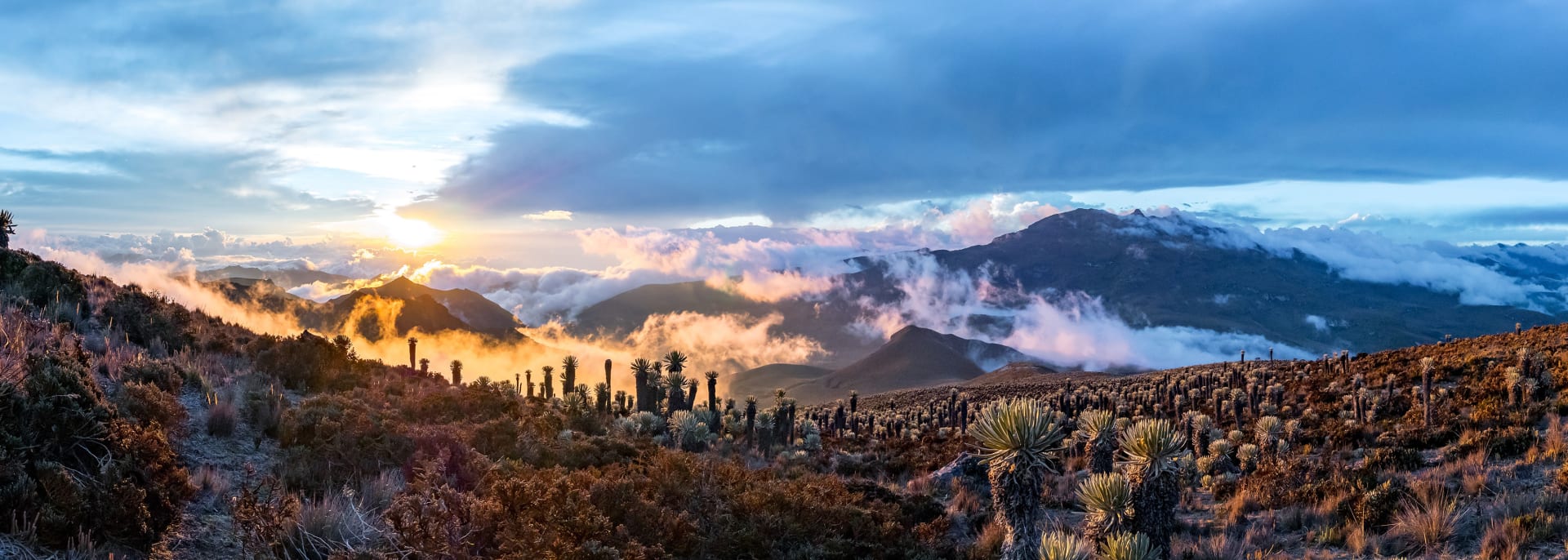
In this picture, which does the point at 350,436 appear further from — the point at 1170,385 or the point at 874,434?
the point at 1170,385

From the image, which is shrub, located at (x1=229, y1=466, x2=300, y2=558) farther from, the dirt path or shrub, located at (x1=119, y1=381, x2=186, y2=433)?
shrub, located at (x1=119, y1=381, x2=186, y2=433)

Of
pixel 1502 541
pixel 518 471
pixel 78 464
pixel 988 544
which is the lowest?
pixel 988 544

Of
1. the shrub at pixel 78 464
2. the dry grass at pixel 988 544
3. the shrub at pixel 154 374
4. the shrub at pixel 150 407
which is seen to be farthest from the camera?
the dry grass at pixel 988 544

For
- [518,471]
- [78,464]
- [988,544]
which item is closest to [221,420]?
[78,464]

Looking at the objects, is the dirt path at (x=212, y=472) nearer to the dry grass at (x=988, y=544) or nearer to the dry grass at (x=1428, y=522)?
the dry grass at (x=988, y=544)

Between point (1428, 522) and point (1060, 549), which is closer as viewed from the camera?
point (1060, 549)

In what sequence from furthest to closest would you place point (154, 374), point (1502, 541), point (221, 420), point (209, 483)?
point (154, 374), point (221, 420), point (1502, 541), point (209, 483)

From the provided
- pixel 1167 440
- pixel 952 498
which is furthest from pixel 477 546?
pixel 952 498

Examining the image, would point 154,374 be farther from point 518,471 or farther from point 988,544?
point 988,544

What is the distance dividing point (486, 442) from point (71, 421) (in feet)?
20.7

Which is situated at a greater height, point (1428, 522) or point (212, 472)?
point (212, 472)

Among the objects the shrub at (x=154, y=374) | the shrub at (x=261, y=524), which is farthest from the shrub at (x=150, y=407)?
the shrub at (x=261, y=524)

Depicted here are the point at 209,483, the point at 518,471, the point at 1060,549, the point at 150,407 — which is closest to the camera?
the point at 1060,549

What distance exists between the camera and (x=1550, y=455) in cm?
1412
